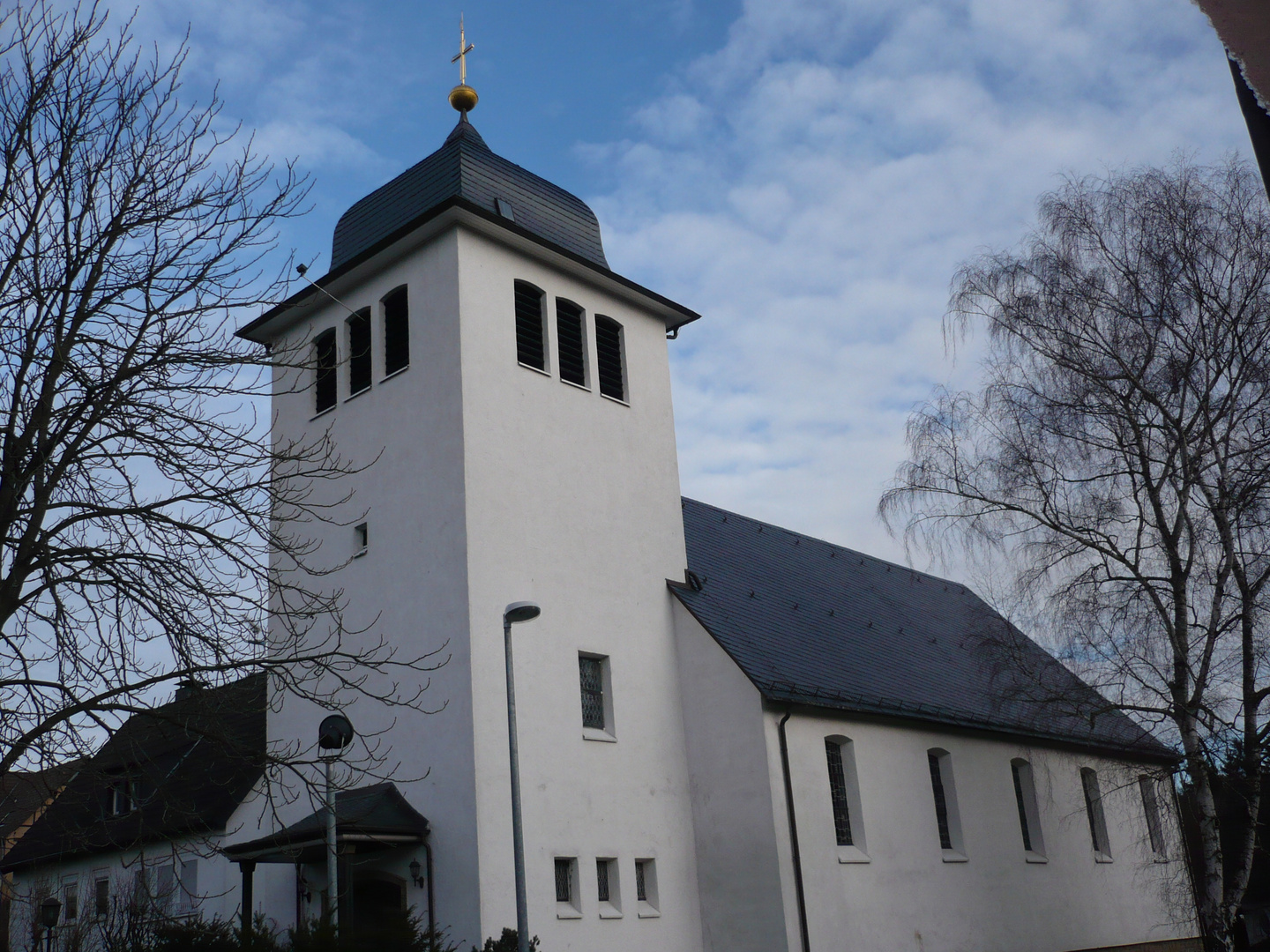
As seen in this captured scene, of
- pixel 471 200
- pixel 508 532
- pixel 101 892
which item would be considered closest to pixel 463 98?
pixel 471 200

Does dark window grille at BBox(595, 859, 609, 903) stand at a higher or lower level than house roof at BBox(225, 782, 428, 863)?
lower

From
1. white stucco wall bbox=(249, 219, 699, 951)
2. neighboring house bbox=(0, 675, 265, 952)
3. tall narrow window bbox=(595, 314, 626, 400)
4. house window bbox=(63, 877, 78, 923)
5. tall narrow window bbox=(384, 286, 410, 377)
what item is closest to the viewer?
neighboring house bbox=(0, 675, 265, 952)

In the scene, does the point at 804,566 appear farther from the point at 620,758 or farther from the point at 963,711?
the point at 620,758

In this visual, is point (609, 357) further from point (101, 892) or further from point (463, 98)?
point (101, 892)

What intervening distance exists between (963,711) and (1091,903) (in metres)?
5.59

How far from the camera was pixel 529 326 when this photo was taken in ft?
66.7

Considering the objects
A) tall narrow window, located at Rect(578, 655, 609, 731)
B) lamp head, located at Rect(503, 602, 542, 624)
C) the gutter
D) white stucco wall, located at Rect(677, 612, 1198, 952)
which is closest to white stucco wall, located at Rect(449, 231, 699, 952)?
tall narrow window, located at Rect(578, 655, 609, 731)

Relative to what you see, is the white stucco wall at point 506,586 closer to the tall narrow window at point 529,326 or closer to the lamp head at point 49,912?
the tall narrow window at point 529,326

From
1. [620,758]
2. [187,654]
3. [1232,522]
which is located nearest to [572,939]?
[620,758]

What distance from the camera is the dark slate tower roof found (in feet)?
67.8

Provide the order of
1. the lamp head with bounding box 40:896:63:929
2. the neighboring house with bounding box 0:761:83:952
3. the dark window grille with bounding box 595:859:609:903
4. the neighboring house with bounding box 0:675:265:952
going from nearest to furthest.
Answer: the neighboring house with bounding box 0:761:83:952
the neighboring house with bounding box 0:675:265:952
the dark window grille with bounding box 595:859:609:903
the lamp head with bounding box 40:896:63:929

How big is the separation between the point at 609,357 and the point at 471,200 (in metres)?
3.83

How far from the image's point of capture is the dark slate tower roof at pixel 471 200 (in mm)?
20672

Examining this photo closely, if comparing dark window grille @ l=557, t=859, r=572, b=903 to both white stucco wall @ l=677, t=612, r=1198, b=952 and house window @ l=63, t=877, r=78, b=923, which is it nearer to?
white stucco wall @ l=677, t=612, r=1198, b=952
